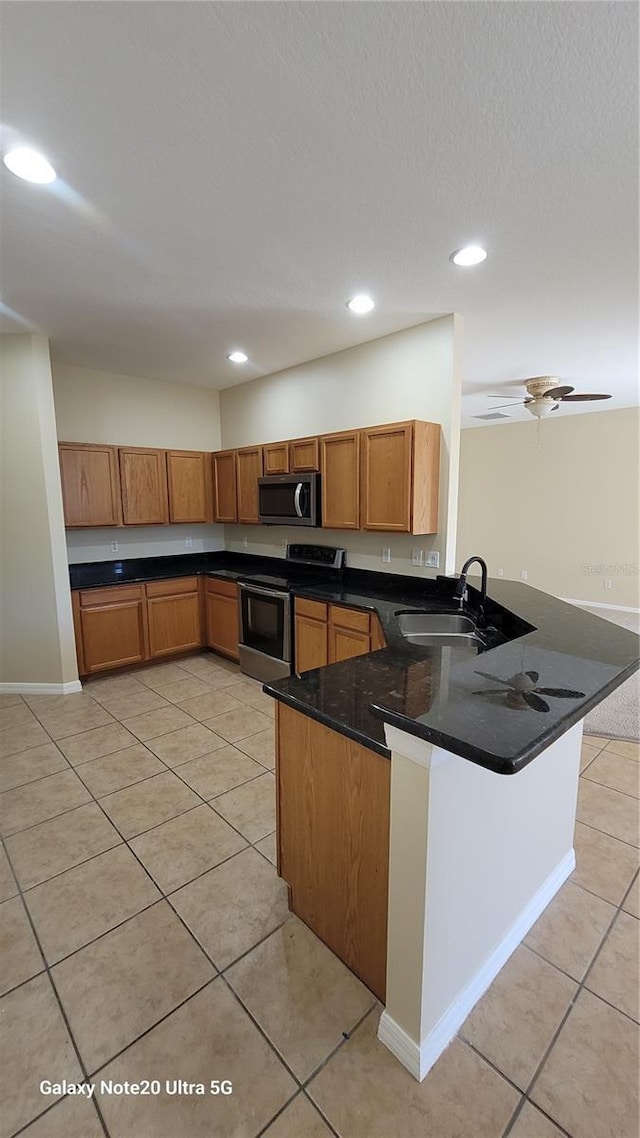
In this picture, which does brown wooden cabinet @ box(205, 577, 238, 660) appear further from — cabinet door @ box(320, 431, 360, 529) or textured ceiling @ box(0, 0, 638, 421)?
textured ceiling @ box(0, 0, 638, 421)

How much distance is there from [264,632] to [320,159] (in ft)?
10.2

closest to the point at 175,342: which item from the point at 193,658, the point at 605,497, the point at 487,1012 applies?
the point at 193,658

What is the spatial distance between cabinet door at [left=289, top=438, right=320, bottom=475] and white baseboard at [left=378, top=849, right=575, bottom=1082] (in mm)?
3060

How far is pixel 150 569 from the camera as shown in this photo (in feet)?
15.7

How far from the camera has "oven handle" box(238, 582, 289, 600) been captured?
12.2 feet

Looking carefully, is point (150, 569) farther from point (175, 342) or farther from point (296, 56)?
point (296, 56)

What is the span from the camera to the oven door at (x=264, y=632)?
375 centimetres

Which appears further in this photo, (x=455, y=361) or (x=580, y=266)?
(x=455, y=361)

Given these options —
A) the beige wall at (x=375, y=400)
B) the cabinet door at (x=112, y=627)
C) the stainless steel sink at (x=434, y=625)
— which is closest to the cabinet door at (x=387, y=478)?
the beige wall at (x=375, y=400)

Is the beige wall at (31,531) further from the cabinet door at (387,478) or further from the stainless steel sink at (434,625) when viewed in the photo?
the stainless steel sink at (434,625)

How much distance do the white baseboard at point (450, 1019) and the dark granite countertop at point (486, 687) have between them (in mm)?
811

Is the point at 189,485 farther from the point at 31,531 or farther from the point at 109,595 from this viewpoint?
the point at 31,531

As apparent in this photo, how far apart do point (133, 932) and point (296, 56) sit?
279 cm

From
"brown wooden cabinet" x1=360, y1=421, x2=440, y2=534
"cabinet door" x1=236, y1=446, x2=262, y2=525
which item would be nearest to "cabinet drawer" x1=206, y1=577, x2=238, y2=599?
"cabinet door" x1=236, y1=446, x2=262, y2=525
